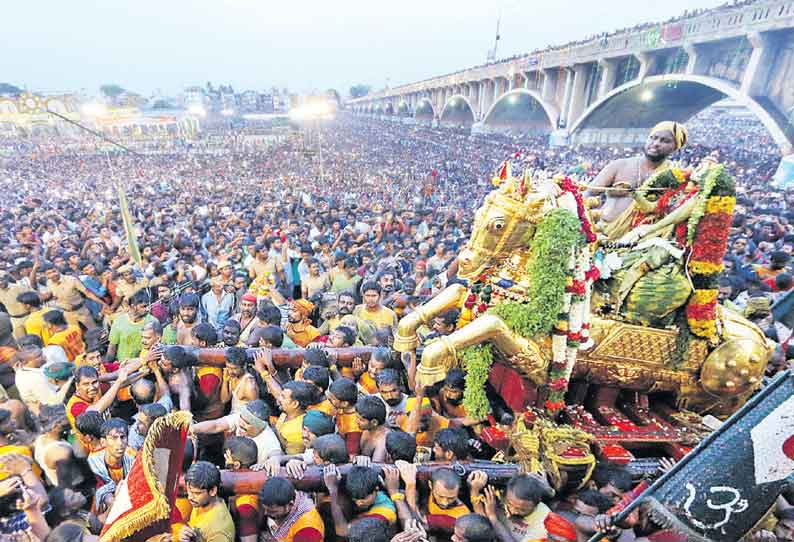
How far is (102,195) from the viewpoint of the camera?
1916 centimetres

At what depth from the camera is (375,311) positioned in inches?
206

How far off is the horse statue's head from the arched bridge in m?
23.9

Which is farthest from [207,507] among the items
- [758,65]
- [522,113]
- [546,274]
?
[522,113]

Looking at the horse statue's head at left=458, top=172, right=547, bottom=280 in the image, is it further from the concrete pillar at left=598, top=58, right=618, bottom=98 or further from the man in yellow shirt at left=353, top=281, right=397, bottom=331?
the concrete pillar at left=598, top=58, right=618, bottom=98

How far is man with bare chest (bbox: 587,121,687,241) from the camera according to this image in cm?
377

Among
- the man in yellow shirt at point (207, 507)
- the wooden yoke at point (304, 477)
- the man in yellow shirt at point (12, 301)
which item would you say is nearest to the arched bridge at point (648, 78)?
the wooden yoke at point (304, 477)

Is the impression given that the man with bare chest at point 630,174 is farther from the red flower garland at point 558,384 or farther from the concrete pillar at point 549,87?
the concrete pillar at point 549,87

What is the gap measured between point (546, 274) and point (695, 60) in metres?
29.7

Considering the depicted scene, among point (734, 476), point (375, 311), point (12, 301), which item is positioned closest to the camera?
point (734, 476)

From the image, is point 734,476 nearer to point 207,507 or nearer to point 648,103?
point 207,507

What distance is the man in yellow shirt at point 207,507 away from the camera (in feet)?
8.02

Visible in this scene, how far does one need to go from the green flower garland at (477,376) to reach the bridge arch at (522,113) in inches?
1572

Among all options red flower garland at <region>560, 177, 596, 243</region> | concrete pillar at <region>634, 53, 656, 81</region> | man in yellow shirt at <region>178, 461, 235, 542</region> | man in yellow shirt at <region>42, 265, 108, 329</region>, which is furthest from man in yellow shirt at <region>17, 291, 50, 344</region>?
concrete pillar at <region>634, 53, 656, 81</region>

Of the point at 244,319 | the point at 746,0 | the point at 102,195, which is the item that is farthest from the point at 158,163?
the point at 746,0
